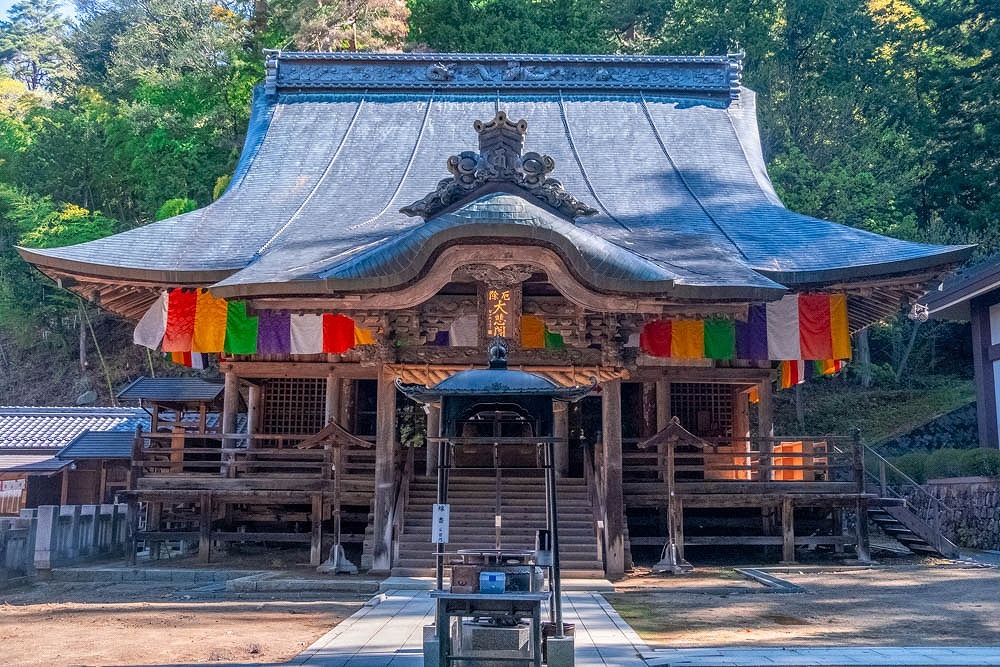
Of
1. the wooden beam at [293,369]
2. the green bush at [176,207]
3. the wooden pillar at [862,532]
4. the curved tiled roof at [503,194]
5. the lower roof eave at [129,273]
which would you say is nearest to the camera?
the curved tiled roof at [503,194]

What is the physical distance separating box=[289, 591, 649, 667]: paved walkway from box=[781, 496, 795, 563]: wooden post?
571 cm

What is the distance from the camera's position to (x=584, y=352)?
12859 millimetres

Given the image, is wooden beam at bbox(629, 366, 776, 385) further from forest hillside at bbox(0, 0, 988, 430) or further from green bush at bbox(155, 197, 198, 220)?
green bush at bbox(155, 197, 198, 220)

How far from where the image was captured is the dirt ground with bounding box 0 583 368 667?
7812 mm

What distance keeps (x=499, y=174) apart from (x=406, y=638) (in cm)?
686

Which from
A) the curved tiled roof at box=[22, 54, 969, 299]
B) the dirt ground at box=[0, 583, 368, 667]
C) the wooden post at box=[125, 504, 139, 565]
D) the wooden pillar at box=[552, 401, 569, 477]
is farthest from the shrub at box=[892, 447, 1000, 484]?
the wooden post at box=[125, 504, 139, 565]

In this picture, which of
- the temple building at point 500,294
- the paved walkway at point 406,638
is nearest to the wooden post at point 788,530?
the temple building at point 500,294

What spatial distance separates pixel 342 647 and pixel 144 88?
3067 cm

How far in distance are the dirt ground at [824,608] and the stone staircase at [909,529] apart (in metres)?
1.57

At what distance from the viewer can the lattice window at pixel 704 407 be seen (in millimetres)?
19422

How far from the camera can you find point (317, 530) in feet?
50.2

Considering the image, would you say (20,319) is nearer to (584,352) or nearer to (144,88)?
(144,88)

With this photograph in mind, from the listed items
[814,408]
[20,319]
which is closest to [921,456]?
[814,408]

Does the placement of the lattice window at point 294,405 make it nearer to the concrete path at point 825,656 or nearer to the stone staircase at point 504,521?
the stone staircase at point 504,521
